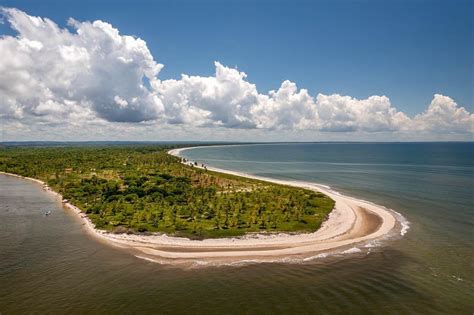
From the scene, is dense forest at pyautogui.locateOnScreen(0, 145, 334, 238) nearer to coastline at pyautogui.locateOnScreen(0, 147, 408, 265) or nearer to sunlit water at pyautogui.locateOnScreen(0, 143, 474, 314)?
coastline at pyautogui.locateOnScreen(0, 147, 408, 265)

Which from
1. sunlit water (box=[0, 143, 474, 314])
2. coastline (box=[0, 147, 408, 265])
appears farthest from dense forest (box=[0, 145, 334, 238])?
sunlit water (box=[0, 143, 474, 314])

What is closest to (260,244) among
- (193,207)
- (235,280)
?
(235,280)

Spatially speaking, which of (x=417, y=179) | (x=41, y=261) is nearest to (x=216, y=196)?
(x=41, y=261)

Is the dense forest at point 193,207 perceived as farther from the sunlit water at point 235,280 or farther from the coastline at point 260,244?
the sunlit water at point 235,280

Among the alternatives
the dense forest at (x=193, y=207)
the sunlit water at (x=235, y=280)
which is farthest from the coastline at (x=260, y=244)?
the dense forest at (x=193, y=207)

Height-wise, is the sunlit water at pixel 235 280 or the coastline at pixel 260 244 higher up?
the coastline at pixel 260 244

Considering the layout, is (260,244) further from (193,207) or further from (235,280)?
(193,207)

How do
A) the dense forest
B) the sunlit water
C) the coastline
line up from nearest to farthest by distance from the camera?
1. the sunlit water
2. the coastline
3. the dense forest

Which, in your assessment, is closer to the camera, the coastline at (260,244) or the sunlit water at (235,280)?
the sunlit water at (235,280)
